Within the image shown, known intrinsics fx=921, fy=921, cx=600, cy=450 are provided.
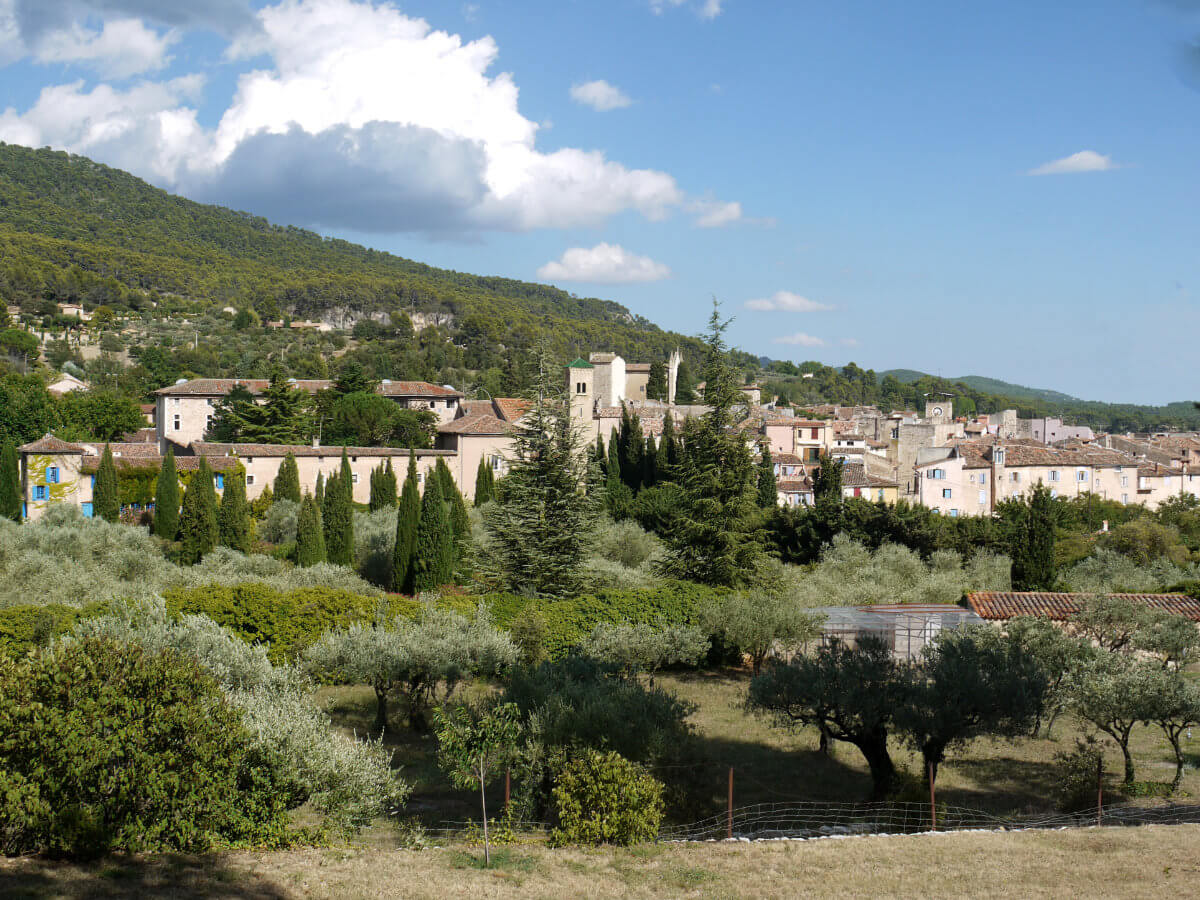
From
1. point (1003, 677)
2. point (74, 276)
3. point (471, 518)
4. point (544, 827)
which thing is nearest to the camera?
point (544, 827)

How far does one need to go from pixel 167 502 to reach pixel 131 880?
25.6 meters

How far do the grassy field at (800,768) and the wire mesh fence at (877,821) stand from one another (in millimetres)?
396

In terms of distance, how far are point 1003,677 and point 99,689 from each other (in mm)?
12063

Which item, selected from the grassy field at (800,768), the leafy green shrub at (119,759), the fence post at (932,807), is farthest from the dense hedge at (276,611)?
the fence post at (932,807)

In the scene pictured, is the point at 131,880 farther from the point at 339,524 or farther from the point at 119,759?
the point at 339,524

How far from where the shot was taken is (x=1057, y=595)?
80.4 feet

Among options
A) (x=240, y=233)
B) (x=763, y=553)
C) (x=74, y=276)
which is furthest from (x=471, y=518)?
(x=240, y=233)

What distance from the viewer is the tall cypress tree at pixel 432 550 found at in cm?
2895

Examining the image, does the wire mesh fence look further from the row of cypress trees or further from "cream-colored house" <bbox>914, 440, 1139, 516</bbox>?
"cream-colored house" <bbox>914, 440, 1139, 516</bbox>

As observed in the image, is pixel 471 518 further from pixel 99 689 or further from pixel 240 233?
pixel 240 233

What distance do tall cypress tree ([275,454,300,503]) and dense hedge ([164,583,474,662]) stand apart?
18.2 metres

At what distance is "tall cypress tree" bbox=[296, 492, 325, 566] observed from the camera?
29688 millimetres

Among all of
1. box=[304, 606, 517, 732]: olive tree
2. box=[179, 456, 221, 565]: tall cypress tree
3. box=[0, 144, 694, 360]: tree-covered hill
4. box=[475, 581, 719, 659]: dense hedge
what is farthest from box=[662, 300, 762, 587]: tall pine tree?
box=[0, 144, 694, 360]: tree-covered hill

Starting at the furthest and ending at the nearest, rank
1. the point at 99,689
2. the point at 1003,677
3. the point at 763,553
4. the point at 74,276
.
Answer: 1. the point at 74,276
2. the point at 763,553
3. the point at 1003,677
4. the point at 99,689
